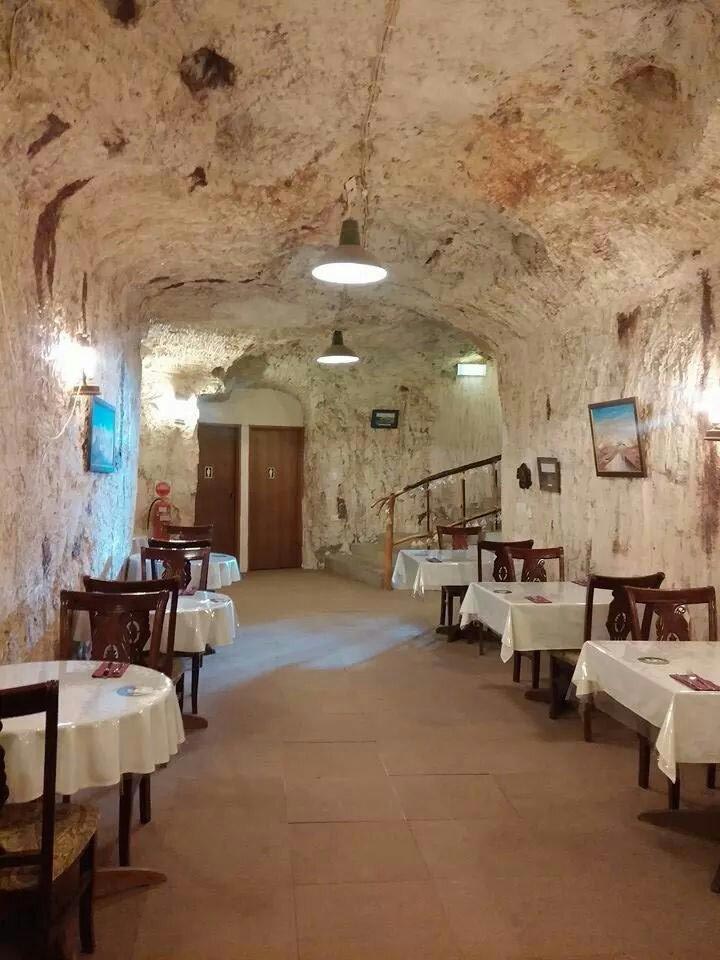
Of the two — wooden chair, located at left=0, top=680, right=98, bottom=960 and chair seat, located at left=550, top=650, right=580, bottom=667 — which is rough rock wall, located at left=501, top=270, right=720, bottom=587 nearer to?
chair seat, located at left=550, top=650, right=580, bottom=667

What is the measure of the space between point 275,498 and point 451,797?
8741mm

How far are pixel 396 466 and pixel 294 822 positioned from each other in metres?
9.17

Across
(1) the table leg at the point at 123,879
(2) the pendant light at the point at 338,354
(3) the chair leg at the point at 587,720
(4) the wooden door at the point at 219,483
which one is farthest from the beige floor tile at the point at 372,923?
(4) the wooden door at the point at 219,483

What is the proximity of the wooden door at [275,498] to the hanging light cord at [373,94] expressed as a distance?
6.91 meters

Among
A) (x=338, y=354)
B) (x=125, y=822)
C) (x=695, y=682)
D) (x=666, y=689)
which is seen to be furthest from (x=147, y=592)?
(x=338, y=354)

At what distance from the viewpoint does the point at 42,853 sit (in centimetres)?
192

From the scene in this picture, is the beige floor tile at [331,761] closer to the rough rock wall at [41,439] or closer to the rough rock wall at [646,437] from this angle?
the rough rock wall at [41,439]

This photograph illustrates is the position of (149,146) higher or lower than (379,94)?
lower

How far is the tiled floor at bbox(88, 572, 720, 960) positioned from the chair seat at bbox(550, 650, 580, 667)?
0.41m

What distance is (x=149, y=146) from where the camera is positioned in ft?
12.9

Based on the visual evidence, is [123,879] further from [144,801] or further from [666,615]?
[666,615]

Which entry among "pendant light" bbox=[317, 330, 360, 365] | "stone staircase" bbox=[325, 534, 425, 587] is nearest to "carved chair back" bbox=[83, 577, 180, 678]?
"pendant light" bbox=[317, 330, 360, 365]

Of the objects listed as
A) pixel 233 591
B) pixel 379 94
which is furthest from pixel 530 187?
pixel 233 591

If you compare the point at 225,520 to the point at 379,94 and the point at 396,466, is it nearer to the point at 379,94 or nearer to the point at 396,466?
the point at 396,466
